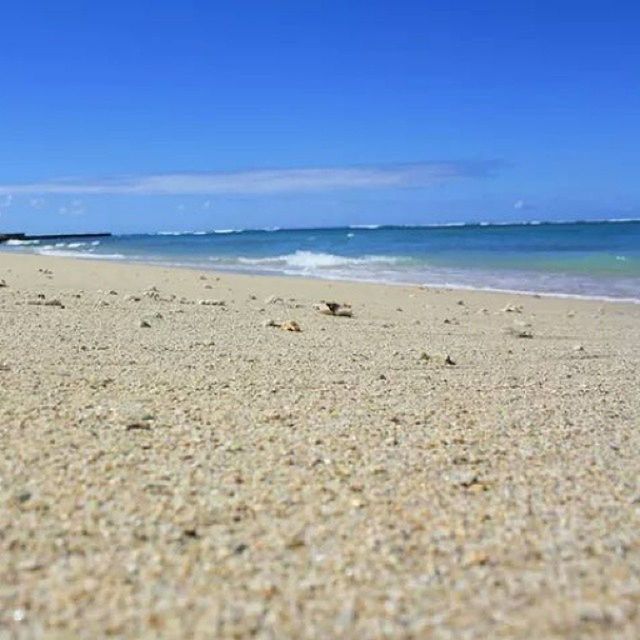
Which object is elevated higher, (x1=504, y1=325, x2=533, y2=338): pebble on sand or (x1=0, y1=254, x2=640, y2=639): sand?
(x1=504, y1=325, x2=533, y2=338): pebble on sand

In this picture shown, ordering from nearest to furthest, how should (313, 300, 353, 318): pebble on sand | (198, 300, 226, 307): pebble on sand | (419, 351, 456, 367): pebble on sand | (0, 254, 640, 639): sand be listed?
(0, 254, 640, 639): sand, (419, 351, 456, 367): pebble on sand, (313, 300, 353, 318): pebble on sand, (198, 300, 226, 307): pebble on sand

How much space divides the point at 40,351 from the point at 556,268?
22.0m

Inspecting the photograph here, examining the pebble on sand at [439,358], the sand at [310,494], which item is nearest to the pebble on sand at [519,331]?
the sand at [310,494]

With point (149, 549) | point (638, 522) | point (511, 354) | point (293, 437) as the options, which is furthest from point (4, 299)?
point (638, 522)

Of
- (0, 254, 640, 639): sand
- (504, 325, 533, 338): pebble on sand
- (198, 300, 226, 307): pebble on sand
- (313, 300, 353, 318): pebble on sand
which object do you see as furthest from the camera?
(198, 300, 226, 307): pebble on sand

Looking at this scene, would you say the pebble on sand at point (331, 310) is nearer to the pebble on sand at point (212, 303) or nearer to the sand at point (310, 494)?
the pebble on sand at point (212, 303)

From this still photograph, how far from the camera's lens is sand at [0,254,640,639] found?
2252 mm

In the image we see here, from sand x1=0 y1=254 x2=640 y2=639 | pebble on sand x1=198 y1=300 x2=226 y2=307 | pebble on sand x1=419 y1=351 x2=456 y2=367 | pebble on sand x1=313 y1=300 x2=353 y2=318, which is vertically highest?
pebble on sand x1=198 y1=300 x2=226 y2=307

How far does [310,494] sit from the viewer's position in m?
3.12

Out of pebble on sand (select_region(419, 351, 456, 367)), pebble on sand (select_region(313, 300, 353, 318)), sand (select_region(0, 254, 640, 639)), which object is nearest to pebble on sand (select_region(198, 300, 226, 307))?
pebble on sand (select_region(313, 300, 353, 318))

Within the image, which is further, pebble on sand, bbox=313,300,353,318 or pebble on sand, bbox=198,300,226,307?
pebble on sand, bbox=198,300,226,307

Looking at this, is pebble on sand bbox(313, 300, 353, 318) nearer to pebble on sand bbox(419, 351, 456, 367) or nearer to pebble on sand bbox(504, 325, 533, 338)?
pebble on sand bbox(504, 325, 533, 338)

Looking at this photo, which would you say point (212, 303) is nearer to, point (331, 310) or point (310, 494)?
point (331, 310)

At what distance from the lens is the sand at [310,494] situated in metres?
2.25
